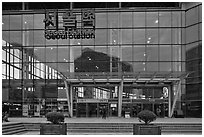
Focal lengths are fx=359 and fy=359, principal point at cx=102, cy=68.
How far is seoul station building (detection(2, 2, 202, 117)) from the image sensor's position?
135 ft

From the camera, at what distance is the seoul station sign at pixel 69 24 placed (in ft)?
133

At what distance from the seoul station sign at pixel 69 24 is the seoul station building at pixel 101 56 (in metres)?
0.11

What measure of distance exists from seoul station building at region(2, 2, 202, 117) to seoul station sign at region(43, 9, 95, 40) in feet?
0.37

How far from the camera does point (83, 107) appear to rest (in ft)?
138

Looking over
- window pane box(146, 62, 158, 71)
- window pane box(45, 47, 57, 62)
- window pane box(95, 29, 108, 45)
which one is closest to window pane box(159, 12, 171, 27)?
window pane box(146, 62, 158, 71)

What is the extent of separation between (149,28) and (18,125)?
73.7 feet

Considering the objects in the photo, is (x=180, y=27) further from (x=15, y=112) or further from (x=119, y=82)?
(x=15, y=112)

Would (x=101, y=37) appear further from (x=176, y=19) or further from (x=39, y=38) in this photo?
(x=176, y=19)

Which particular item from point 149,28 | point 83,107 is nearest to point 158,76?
point 149,28

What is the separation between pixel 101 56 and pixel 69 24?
5221 mm

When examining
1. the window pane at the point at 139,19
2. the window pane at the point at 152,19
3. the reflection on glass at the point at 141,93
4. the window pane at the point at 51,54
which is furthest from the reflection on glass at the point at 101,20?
the reflection on glass at the point at 141,93

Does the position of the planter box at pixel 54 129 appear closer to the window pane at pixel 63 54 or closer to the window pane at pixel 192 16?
the window pane at pixel 63 54

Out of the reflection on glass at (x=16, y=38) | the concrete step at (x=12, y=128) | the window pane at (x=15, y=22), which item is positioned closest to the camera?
the concrete step at (x=12, y=128)

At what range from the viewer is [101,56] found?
137 ft
